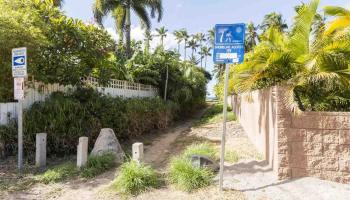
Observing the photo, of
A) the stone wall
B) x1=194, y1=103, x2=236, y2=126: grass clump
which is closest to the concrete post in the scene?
the stone wall

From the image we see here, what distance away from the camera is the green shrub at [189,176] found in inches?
222

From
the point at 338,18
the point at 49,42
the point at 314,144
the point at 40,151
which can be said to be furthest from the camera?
the point at 49,42

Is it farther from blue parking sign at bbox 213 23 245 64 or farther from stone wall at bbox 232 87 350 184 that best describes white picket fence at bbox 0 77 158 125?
stone wall at bbox 232 87 350 184

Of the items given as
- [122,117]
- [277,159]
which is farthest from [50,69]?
[277,159]

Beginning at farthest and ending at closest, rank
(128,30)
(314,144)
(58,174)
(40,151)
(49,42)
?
(128,30), (49,42), (40,151), (58,174), (314,144)

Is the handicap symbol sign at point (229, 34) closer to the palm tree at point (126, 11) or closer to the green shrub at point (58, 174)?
the green shrub at point (58, 174)

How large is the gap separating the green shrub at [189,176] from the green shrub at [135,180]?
43 cm

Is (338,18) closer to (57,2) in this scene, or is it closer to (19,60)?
(19,60)

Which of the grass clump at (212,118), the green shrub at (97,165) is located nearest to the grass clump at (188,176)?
the green shrub at (97,165)

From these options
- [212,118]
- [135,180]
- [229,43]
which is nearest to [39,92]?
[135,180]

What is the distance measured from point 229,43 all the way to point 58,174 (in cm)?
458

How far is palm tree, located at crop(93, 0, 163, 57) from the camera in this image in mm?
20641

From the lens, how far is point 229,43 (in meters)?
5.25

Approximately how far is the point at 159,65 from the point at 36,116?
1154 centimetres
